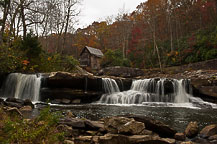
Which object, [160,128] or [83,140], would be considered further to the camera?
[160,128]

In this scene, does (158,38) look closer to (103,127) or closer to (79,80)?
(79,80)

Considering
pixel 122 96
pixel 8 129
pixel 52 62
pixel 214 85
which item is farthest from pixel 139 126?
pixel 52 62

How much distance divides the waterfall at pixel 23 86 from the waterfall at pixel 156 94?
215 inches

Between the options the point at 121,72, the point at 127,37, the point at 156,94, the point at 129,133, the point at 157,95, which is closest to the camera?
the point at 129,133

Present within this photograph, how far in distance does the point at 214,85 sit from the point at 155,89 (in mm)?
4384

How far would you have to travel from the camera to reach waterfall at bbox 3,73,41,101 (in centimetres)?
1435

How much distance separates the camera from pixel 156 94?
47.8ft

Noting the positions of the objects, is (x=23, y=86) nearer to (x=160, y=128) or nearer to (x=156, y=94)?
(x=156, y=94)

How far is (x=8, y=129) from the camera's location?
132 inches

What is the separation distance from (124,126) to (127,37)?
3076 centimetres

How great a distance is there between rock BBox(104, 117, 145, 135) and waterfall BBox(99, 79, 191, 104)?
28.7 feet

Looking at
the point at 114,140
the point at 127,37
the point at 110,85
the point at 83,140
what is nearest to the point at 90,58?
the point at 127,37

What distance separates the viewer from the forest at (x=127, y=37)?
16734mm

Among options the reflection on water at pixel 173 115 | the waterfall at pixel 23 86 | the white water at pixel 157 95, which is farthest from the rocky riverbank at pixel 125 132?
the waterfall at pixel 23 86
